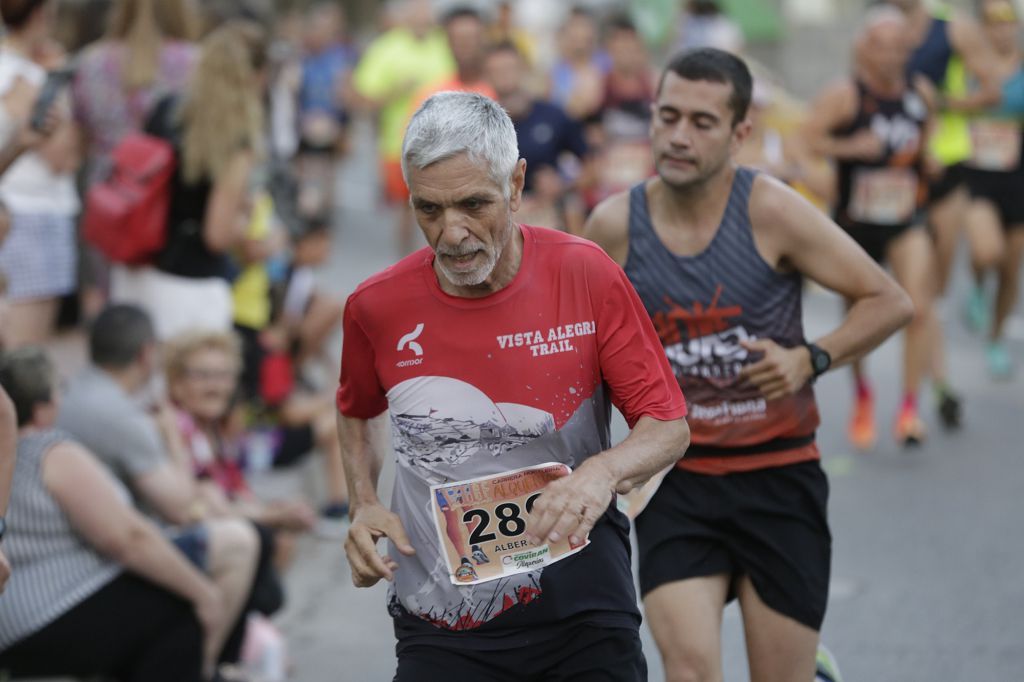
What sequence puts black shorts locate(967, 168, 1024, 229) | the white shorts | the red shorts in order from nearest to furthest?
the white shorts → black shorts locate(967, 168, 1024, 229) → the red shorts

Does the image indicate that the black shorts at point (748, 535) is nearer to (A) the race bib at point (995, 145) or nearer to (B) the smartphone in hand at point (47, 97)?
(B) the smartphone in hand at point (47, 97)

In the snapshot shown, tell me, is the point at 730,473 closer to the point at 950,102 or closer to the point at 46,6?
the point at 46,6

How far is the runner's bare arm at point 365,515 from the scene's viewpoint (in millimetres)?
3455

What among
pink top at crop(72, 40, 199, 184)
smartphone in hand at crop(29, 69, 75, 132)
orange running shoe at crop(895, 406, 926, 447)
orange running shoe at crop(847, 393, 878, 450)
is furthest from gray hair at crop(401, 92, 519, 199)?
orange running shoe at crop(847, 393, 878, 450)

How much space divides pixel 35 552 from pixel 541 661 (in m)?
2.29

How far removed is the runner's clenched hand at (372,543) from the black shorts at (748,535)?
1.12 metres

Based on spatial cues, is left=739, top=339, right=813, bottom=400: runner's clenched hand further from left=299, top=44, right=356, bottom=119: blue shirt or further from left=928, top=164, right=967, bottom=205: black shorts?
left=299, top=44, right=356, bottom=119: blue shirt

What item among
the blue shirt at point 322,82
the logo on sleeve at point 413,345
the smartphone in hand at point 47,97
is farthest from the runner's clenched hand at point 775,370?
the blue shirt at point 322,82

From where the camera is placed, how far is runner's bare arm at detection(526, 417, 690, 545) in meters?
3.22

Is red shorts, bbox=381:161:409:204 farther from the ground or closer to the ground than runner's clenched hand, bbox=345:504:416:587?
closer to the ground

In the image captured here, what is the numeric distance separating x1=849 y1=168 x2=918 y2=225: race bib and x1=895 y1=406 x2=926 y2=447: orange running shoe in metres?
1.04

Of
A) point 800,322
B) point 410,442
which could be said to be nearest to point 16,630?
point 410,442

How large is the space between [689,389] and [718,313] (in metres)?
0.23

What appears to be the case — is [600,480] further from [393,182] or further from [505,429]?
[393,182]
